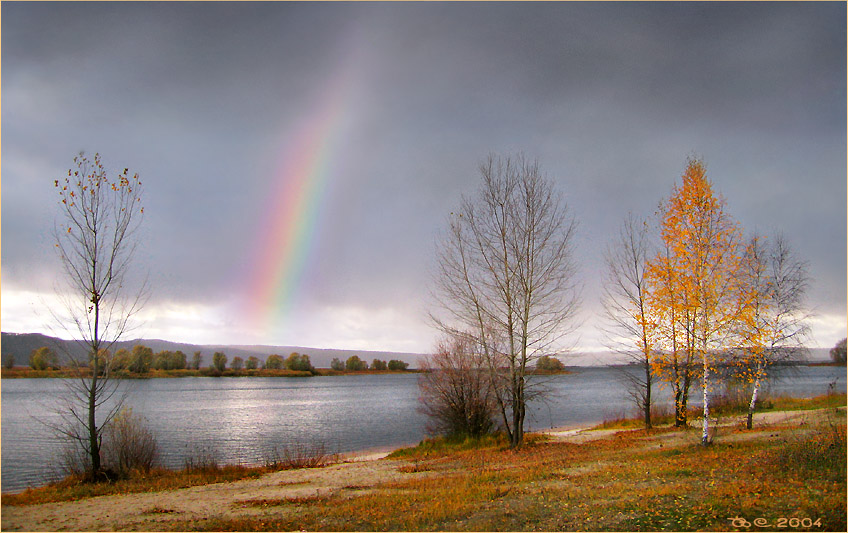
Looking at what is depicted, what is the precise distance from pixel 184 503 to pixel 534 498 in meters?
9.29

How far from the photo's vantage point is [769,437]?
59.2 ft

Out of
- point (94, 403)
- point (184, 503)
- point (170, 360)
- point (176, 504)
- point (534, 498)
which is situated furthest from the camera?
point (170, 360)

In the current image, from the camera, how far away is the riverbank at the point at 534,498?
900cm

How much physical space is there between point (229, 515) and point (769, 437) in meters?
18.3

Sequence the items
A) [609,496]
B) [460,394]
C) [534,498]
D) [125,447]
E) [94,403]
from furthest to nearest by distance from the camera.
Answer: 1. [460,394]
2. [125,447]
3. [94,403]
4. [534,498]
5. [609,496]

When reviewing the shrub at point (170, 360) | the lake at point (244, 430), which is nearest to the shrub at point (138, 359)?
Result: the lake at point (244, 430)

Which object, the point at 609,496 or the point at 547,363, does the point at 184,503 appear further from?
the point at 547,363

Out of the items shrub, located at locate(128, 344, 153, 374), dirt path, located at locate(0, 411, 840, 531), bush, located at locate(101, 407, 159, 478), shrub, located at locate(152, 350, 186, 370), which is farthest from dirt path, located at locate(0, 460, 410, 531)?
shrub, located at locate(152, 350, 186, 370)

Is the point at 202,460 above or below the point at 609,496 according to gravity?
below

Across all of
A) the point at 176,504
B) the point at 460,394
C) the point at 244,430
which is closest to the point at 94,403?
the point at 176,504

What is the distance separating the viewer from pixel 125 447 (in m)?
19.0

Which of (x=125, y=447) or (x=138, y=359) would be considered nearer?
(x=125, y=447)

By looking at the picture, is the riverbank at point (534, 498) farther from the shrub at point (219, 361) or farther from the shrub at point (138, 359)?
the shrub at point (219, 361)

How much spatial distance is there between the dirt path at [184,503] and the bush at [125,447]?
176 inches
